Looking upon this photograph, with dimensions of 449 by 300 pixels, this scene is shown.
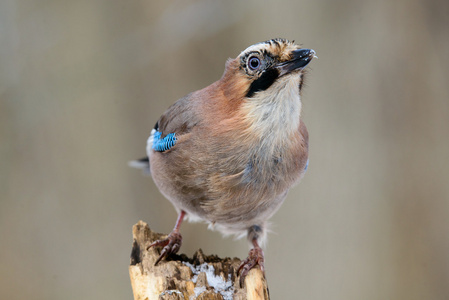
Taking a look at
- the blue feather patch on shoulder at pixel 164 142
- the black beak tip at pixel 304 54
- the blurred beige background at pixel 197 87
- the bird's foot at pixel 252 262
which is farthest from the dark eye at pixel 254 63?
the blurred beige background at pixel 197 87

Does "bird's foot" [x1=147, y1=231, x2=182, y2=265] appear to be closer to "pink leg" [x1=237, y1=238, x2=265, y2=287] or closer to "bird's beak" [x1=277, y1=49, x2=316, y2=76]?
"pink leg" [x1=237, y1=238, x2=265, y2=287]

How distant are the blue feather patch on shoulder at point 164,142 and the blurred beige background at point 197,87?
150 centimetres

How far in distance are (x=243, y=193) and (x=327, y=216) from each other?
205 cm

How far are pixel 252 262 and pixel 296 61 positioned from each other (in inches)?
37.3

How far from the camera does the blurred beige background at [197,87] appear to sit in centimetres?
379

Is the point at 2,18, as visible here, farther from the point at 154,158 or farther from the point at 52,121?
the point at 154,158

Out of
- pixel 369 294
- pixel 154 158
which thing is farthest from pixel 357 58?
pixel 154 158

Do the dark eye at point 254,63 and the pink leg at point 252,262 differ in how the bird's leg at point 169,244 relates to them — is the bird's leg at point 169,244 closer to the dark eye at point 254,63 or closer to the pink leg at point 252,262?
the pink leg at point 252,262

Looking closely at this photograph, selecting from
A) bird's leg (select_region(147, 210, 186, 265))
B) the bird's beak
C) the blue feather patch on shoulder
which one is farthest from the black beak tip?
bird's leg (select_region(147, 210, 186, 265))

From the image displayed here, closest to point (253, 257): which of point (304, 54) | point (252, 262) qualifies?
point (252, 262)

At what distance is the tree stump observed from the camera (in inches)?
79.0

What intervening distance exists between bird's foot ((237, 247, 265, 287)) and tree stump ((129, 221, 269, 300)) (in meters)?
0.02

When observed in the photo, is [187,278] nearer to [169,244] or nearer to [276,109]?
[169,244]

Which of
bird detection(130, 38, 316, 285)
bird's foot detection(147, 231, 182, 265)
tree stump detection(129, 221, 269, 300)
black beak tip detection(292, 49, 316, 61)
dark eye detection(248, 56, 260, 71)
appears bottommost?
tree stump detection(129, 221, 269, 300)
